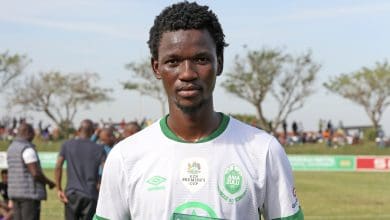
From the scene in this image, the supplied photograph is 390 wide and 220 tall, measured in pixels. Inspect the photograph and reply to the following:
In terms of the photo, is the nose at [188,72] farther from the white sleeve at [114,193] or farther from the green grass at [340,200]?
the green grass at [340,200]

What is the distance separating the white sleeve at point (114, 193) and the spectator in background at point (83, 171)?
7.30 metres

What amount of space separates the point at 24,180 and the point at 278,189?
25.9ft

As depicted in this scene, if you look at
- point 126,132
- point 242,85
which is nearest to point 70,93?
point 242,85

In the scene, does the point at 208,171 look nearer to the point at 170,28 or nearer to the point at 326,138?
the point at 170,28

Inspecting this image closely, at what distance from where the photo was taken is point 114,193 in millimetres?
2945

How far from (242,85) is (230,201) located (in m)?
53.9

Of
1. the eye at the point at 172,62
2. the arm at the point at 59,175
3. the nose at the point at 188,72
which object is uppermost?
the eye at the point at 172,62

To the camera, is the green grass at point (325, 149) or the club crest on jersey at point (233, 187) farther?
the green grass at point (325, 149)

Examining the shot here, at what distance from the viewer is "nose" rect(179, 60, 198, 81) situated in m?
2.81

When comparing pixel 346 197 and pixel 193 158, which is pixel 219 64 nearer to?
pixel 193 158

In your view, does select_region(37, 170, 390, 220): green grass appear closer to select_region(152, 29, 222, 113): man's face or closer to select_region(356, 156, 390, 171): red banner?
select_region(356, 156, 390, 171): red banner

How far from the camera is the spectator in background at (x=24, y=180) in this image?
33.7 feet

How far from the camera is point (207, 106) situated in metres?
2.92

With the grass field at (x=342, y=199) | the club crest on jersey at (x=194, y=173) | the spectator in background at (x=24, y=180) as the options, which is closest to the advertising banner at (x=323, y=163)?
the grass field at (x=342, y=199)
